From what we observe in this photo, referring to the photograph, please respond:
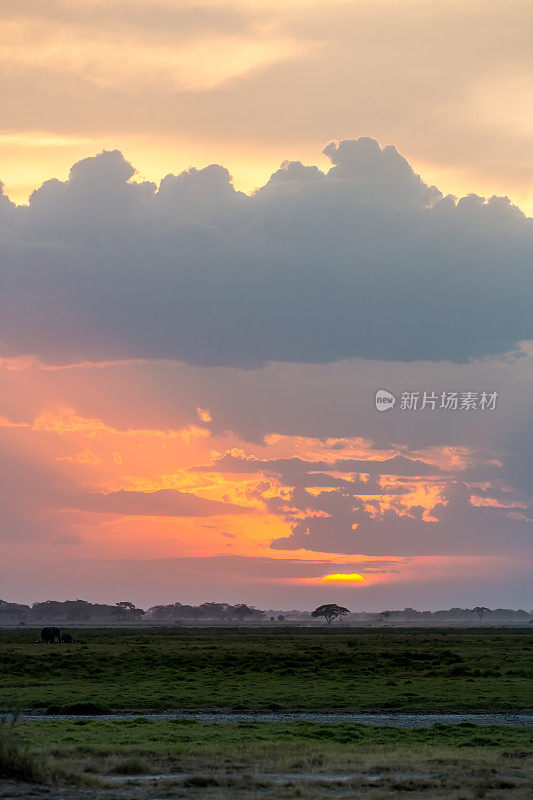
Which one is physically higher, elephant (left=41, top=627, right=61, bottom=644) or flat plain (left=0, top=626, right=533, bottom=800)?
flat plain (left=0, top=626, right=533, bottom=800)

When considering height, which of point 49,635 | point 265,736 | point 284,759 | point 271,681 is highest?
point 284,759

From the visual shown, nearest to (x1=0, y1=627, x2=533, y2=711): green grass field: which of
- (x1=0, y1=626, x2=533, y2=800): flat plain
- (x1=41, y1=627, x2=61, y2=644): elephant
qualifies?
(x1=0, y1=626, x2=533, y2=800): flat plain

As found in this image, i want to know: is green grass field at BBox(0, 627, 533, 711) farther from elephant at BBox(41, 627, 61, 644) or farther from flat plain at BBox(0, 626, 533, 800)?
elephant at BBox(41, 627, 61, 644)

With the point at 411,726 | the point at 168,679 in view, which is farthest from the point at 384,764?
the point at 168,679

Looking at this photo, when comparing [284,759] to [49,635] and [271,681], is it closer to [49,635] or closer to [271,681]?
[271,681]

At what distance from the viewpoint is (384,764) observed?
26516mm

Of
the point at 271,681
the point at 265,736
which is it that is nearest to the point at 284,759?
the point at 265,736

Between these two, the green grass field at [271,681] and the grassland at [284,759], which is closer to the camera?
the grassland at [284,759]

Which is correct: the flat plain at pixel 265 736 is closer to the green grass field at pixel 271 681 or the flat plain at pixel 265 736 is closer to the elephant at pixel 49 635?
the green grass field at pixel 271 681

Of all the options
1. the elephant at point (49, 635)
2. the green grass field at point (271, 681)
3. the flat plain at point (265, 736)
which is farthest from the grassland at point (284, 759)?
the elephant at point (49, 635)

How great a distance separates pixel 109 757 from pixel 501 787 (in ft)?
34.7

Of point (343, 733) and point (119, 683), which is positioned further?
point (119, 683)

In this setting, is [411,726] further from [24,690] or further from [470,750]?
[24,690]

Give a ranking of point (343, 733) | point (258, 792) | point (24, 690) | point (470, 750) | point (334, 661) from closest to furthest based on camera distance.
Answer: point (258, 792), point (470, 750), point (343, 733), point (24, 690), point (334, 661)
